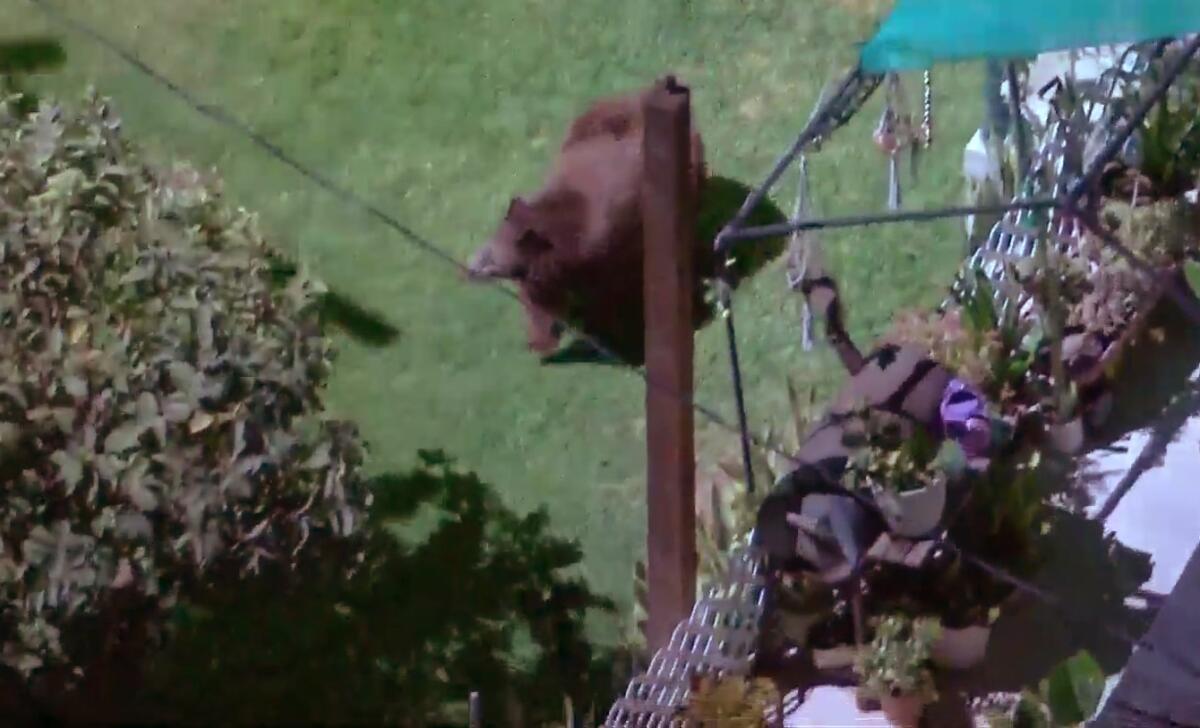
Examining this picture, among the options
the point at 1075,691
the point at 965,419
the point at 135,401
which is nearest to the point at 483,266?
the point at 965,419

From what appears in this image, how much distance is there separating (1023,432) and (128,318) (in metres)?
1.46

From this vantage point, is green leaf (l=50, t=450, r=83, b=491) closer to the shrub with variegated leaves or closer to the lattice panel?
the shrub with variegated leaves

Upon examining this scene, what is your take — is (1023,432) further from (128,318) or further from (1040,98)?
(128,318)

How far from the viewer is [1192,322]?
2568mm

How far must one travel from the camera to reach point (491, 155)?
3.01 m

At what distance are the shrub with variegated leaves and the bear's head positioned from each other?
0.88 metres

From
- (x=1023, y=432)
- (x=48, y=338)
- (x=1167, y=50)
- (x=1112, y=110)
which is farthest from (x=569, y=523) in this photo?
(x=1167, y=50)

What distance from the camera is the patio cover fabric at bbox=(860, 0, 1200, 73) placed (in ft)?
4.73

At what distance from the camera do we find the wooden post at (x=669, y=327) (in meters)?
1.43

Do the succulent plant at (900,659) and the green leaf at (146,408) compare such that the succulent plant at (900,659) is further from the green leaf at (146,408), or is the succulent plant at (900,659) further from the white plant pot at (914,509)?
the green leaf at (146,408)

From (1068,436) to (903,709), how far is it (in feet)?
2.19

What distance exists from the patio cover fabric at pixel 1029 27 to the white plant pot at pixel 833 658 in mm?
876

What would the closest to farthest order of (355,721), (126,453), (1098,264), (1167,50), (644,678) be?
(126,453), (644,678), (355,721), (1098,264), (1167,50)

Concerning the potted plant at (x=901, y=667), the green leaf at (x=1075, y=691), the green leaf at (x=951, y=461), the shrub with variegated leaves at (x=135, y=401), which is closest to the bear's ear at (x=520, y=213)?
the shrub with variegated leaves at (x=135, y=401)
